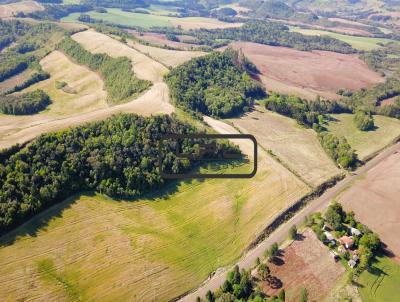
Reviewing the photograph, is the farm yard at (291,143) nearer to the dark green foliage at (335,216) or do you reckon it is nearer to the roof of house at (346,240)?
the dark green foliage at (335,216)

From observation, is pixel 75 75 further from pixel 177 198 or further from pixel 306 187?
pixel 306 187

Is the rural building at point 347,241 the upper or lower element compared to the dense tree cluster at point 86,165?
lower

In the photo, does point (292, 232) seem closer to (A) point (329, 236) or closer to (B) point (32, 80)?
(A) point (329, 236)

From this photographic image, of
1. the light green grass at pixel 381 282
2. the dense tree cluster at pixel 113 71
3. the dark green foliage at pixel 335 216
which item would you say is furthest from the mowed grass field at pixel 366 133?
the dense tree cluster at pixel 113 71

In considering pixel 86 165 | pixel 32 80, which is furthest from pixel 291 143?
pixel 32 80

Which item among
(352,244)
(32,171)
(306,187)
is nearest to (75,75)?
(32,171)
